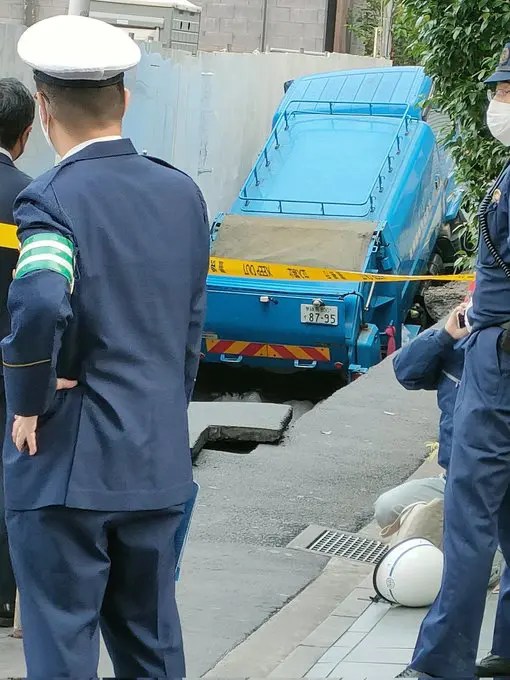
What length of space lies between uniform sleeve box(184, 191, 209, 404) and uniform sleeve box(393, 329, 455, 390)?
5.33 ft

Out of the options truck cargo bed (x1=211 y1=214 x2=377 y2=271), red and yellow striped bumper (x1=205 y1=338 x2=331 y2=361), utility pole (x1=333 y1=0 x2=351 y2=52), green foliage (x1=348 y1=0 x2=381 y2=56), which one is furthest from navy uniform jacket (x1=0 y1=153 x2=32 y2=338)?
green foliage (x1=348 y1=0 x2=381 y2=56)

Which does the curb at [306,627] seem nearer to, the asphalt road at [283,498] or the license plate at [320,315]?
the asphalt road at [283,498]

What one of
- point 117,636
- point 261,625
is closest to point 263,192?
point 261,625

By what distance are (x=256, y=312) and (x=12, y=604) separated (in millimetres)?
6455

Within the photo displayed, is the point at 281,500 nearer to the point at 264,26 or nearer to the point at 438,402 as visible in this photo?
the point at 438,402

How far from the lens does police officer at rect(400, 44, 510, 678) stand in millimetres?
3947

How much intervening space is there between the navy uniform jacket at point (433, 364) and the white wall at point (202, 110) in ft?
21.3

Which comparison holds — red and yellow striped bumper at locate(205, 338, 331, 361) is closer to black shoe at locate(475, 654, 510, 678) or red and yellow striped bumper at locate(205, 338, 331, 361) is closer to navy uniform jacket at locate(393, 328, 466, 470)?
navy uniform jacket at locate(393, 328, 466, 470)

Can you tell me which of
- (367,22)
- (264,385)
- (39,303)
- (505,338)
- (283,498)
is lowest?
(264,385)

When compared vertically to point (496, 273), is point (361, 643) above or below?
below

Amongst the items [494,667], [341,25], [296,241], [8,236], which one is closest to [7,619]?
[8,236]

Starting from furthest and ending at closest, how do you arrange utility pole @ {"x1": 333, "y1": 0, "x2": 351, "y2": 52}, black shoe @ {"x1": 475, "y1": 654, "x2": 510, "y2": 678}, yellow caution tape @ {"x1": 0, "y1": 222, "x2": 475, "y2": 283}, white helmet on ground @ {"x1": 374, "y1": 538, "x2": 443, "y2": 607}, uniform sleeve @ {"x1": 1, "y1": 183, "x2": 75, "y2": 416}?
utility pole @ {"x1": 333, "y1": 0, "x2": 351, "y2": 52}
yellow caution tape @ {"x1": 0, "y1": 222, "x2": 475, "y2": 283}
white helmet on ground @ {"x1": 374, "y1": 538, "x2": 443, "y2": 607}
black shoe @ {"x1": 475, "y1": 654, "x2": 510, "y2": 678}
uniform sleeve @ {"x1": 1, "y1": 183, "x2": 75, "y2": 416}

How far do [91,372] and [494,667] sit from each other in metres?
1.91

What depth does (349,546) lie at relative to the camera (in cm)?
627
